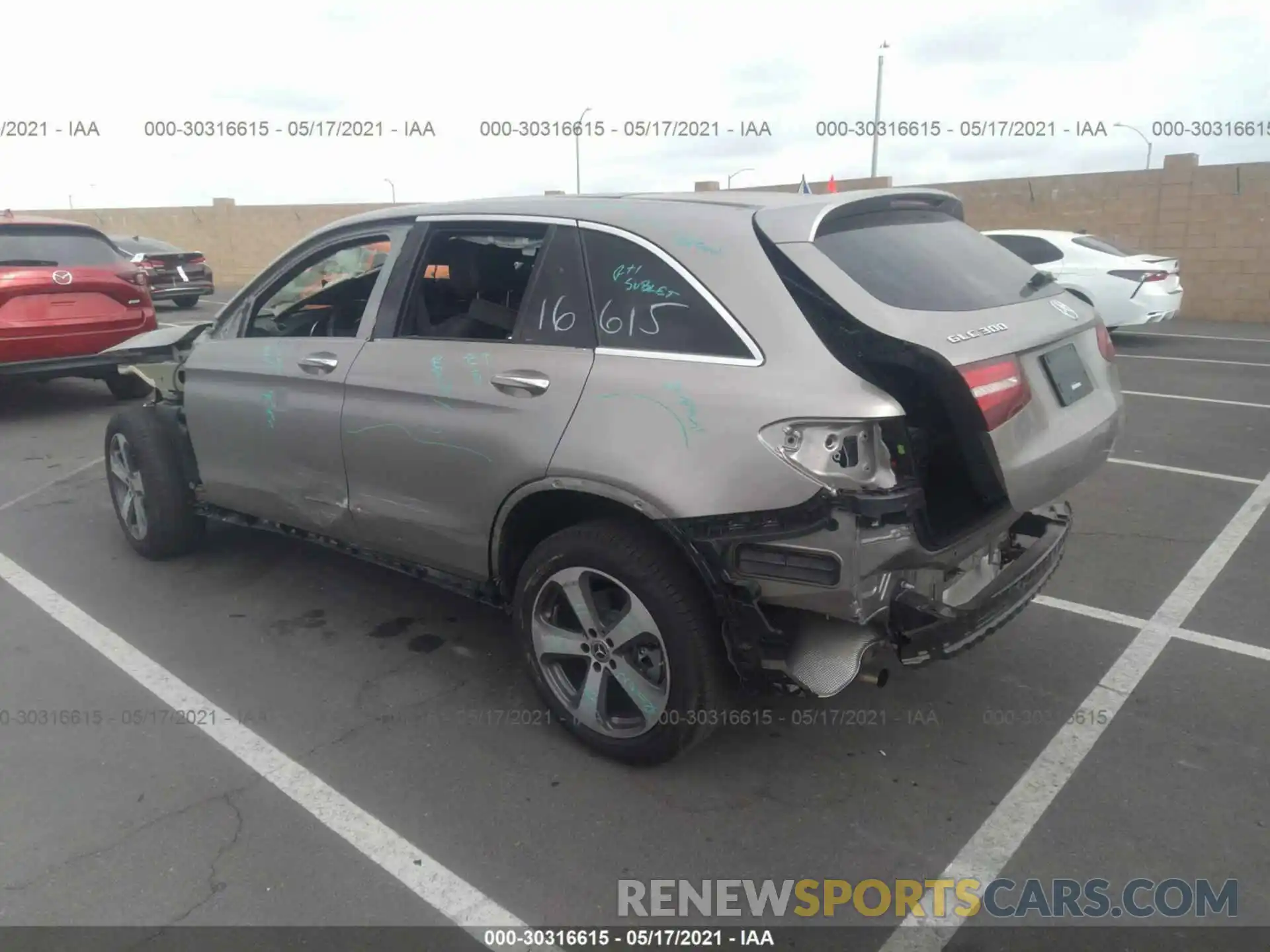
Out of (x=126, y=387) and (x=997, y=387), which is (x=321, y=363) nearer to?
(x=997, y=387)

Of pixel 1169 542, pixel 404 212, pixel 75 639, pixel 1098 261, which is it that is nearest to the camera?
pixel 404 212

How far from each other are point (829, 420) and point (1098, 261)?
37.6ft

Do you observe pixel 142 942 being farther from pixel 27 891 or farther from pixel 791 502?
pixel 791 502

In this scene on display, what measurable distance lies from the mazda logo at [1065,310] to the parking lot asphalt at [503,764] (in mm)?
1387

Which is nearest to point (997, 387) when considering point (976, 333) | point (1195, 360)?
point (976, 333)

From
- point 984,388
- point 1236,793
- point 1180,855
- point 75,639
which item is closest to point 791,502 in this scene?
point 984,388

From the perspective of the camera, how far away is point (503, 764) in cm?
312

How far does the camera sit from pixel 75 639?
4066mm

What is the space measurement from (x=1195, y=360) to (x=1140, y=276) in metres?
1.36

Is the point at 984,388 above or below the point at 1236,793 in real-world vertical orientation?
above

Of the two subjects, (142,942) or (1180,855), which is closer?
(142,942)

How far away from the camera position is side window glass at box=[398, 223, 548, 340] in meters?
3.42

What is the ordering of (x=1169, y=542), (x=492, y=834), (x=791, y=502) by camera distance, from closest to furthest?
1. (x=791, y=502)
2. (x=492, y=834)
3. (x=1169, y=542)

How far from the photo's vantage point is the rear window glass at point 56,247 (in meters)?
7.58
